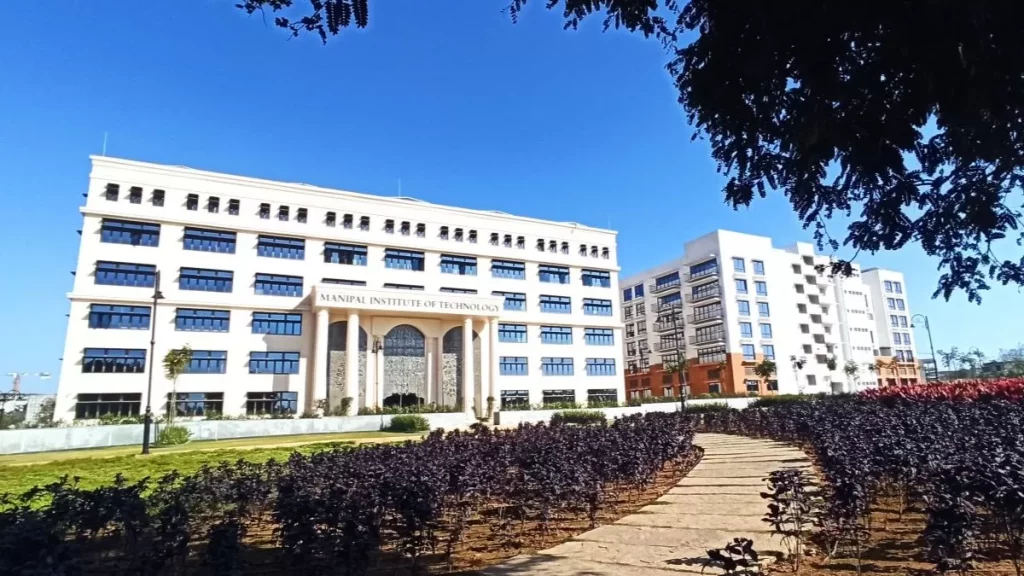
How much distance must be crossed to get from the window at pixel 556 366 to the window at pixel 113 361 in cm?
2647

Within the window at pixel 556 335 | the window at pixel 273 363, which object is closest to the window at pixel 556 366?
the window at pixel 556 335

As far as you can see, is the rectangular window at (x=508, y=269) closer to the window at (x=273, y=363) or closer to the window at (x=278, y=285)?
the window at (x=278, y=285)

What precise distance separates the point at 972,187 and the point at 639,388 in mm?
70460

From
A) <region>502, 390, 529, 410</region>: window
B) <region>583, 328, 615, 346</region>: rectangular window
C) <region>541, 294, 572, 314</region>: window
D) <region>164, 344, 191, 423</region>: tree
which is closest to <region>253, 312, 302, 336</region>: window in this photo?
<region>164, 344, 191, 423</region>: tree

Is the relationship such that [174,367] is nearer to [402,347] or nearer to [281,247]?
[281,247]

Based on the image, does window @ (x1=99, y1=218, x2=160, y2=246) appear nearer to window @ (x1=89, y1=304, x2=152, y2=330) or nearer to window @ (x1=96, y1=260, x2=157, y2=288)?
window @ (x1=96, y1=260, x2=157, y2=288)

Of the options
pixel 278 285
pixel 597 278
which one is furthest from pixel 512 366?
pixel 278 285

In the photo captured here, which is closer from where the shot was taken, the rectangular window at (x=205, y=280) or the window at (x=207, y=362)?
the window at (x=207, y=362)

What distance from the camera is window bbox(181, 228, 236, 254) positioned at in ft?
116

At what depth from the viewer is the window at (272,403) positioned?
34438 millimetres

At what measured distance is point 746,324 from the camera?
6297 cm

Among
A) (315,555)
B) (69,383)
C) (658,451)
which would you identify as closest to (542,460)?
(658,451)

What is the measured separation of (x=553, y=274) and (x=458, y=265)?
338 inches

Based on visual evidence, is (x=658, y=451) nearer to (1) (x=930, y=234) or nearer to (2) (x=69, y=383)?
(1) (x=930, y=234)
